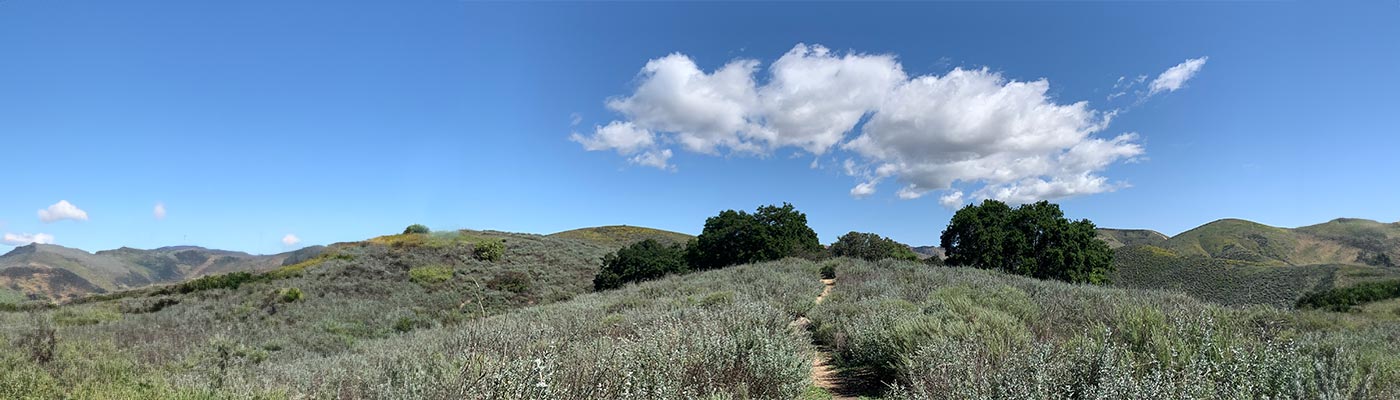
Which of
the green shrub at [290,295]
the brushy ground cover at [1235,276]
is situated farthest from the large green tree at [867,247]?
the green shrub at [290,295]

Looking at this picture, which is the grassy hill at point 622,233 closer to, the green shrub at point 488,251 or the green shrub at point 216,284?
the green shrub at point 488,251

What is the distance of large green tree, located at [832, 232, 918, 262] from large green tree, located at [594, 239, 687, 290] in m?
12.3

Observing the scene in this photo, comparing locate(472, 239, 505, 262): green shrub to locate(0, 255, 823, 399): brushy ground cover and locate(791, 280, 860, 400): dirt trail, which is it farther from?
locate(791, 280, 860, 400): dirt trail

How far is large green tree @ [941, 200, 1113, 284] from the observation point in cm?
3372

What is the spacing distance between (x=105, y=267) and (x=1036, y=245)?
103 meters

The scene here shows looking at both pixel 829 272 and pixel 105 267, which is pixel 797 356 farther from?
pixel 105 267

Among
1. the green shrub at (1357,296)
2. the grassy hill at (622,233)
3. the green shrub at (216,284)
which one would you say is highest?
the grassy hill at (622,233)

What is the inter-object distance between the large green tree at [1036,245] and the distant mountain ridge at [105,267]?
4393cm

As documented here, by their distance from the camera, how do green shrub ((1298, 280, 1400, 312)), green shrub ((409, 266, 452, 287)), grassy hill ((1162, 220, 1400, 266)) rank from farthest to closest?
grassy hill ((1162, 220, 1400, 266)), green shrub ((409, 266, 452, 287)), green shrub ((1298, 280, 1400, 312))

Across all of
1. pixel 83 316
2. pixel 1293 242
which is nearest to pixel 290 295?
pixel 83 316

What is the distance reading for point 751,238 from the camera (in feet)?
112

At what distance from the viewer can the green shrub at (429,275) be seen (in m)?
29.2

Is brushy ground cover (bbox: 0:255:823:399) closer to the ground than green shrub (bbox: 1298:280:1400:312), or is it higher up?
higher up

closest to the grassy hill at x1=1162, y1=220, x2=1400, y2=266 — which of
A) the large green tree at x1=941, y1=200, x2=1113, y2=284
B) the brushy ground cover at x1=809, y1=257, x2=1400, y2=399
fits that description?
the large green tree at x1=941, y1=200, x2=1113, y2=284
